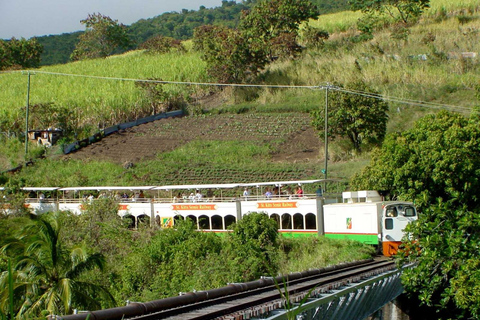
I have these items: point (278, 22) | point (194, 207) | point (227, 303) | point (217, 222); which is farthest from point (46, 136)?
point (227, 303)

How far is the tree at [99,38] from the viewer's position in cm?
10312

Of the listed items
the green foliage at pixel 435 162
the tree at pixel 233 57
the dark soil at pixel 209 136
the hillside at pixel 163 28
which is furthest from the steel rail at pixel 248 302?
the hillside at pixel 163 28

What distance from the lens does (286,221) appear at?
31.6 metres

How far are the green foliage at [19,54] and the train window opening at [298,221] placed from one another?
258 ft

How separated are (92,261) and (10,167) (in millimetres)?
40279

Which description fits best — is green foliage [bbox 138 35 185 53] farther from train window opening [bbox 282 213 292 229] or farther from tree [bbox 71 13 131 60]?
train window opening [bbox 282 213 292 229]

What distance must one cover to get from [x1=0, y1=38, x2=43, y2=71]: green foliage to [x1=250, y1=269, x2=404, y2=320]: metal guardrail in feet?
297

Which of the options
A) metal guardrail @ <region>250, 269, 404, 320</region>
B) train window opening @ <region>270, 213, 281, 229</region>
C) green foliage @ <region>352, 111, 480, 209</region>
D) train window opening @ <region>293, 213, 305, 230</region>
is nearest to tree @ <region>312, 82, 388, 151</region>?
train window opening @ <region>270, 213, 281, 229</region>

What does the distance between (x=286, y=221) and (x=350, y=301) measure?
16731 mm

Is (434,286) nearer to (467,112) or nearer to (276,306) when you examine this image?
(276,306)

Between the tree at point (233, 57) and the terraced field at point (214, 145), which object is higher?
the tree at point (233, 57)

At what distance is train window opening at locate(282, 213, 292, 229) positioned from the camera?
3143cm

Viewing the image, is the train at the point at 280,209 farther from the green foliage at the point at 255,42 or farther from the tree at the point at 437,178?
the green foliage at the point at 255,42

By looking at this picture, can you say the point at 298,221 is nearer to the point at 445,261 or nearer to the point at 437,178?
the point at 437,178
